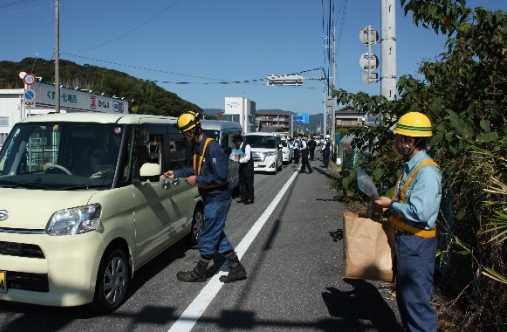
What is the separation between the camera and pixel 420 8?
6035mm

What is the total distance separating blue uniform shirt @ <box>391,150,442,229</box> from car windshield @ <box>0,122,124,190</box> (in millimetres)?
2747

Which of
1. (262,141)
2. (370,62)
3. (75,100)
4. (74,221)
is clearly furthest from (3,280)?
(75,100)

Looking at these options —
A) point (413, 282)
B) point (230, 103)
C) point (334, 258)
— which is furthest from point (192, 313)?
point (230, 103)

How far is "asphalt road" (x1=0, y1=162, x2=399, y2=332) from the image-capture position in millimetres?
4066

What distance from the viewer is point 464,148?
451cm

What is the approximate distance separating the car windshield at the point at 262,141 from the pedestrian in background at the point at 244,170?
36.2 feet

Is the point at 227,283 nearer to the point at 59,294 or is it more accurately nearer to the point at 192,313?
the point at 192,313

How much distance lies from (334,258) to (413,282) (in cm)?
354

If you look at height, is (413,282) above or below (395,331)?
above

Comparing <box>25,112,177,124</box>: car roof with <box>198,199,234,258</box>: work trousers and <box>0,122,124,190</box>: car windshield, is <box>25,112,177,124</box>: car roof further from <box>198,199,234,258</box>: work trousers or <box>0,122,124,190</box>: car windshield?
<box>198,199,234,258</box>: work trousers

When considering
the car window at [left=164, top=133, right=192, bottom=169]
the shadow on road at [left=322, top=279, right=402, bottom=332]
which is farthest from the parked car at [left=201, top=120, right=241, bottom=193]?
the shadow on road at [left=322, top=279, right=402, bottom=332]

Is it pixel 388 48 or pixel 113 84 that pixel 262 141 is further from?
pixel 113 84

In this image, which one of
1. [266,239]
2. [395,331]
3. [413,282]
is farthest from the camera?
[266,239]

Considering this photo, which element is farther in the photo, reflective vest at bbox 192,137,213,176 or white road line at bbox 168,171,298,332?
reflective vest at bbox 192,137,213,176
